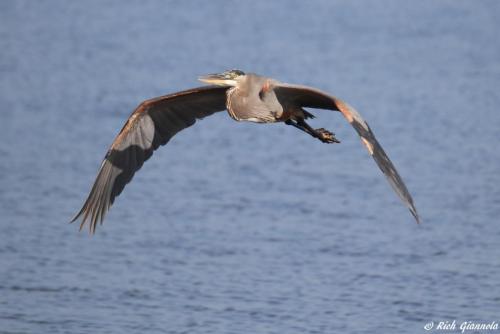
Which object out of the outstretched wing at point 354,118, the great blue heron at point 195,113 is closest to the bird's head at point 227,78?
the great blue heron at point 195,113

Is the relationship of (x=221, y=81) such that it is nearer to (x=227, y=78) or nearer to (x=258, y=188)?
(x=227, y=78)

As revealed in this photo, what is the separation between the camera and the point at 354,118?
7.76 meters

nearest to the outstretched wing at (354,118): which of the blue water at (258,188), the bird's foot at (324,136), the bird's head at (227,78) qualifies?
the bird's foot at (324,136)

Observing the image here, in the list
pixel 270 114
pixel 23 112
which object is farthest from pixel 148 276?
pixel 23 112

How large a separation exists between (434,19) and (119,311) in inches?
537

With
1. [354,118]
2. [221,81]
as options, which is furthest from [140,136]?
[354,118]

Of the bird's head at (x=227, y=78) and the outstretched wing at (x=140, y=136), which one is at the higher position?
the bird's head at (x=227, y=78)

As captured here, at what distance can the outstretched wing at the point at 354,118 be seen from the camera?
7.15 meters

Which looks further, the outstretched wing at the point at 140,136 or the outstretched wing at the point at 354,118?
the outstretched wing at the point at 140,136

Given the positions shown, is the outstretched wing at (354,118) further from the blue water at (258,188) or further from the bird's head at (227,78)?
the blue water at (258,188)

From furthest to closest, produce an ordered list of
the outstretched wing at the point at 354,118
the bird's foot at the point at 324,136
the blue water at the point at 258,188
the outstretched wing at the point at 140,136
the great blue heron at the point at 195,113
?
1. the blue water at the point at 258,188
2. the outstretched wing at the point at 140,136
3. the bird's foot at the point at 324,136
4. the great blue heron at the point at 195,113
5. the outstretched wing at the point at 354,118

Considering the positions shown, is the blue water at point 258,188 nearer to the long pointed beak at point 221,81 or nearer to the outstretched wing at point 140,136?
the outstretched wing at point 140,136

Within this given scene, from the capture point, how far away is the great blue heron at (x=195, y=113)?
8734mm

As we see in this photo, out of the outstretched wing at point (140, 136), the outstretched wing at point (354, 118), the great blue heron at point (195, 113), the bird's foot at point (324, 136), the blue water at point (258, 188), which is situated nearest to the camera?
the outstretched wing at point (354, 118)
